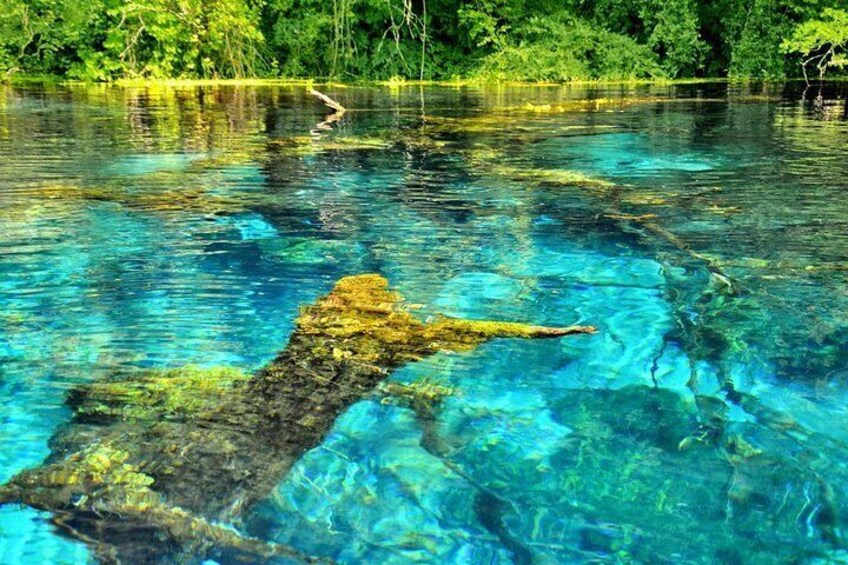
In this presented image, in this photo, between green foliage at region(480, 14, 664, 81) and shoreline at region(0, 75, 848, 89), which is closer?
shoreline at region(0, 75, 848, 89)

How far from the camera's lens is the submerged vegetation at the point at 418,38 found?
13508mm

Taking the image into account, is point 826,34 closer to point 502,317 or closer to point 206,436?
point 502,317

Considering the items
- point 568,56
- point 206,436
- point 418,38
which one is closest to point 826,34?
point 568,56

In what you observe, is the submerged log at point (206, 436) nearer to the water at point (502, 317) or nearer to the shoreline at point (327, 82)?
the water at point (502, 317)

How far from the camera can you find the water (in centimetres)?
129

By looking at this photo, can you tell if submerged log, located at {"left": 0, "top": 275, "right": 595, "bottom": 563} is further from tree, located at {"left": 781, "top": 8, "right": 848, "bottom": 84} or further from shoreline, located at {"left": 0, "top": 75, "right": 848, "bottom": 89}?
tree, located at {"left": 781, "top": 8, "right": 848, "bottom": 84}

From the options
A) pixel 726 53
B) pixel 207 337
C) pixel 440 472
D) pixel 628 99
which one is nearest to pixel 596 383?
pixel 440 472

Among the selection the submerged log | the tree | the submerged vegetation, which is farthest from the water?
the tree

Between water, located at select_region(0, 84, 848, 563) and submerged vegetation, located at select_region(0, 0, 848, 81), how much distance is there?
8937mm

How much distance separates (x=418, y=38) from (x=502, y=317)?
17.9m

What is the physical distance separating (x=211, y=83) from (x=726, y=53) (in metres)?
12.0

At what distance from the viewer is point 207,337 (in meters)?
2.11

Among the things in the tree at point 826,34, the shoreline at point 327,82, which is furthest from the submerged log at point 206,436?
the tree at point 826,34

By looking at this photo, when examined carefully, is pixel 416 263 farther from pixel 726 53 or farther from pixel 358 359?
pixel 726 53
